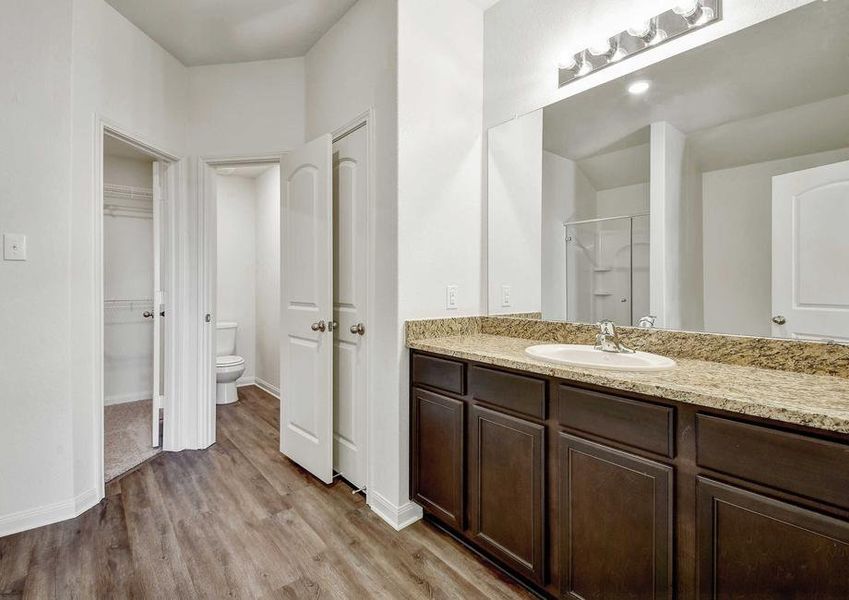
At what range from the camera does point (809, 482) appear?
877mm

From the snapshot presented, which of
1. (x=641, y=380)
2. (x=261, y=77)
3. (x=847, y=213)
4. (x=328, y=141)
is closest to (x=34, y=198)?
(x=328, y=141)

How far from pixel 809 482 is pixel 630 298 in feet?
3.03

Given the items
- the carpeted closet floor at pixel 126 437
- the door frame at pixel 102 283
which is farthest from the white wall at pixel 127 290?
the door frame at pixel 102 283

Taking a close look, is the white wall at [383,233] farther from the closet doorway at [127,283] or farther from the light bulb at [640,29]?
the closet doorway at [127,283]

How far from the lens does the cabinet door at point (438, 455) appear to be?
171 centimetres

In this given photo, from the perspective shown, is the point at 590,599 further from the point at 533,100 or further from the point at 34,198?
the point at 34,198

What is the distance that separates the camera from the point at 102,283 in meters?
2.12

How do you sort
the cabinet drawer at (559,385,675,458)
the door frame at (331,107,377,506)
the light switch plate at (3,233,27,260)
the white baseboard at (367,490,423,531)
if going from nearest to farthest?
the cabinet drawer at (559,385,675,458) → the light switch plate at (3,233,27,260) → the white baseboard at (367,490,423,531) → the door frame at (331,107,377,506)

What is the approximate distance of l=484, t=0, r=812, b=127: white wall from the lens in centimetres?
Result: 144

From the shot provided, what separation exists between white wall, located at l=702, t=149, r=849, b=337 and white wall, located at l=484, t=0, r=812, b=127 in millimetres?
526

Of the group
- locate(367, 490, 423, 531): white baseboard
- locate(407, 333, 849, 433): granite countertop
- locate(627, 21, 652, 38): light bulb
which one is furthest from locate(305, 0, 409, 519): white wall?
locate(627, 21, 652, 38): light bulb

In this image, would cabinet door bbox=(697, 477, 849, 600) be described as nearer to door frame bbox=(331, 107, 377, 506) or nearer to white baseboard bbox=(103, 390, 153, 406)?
door frame bbox=(331, 107, 377, 506)

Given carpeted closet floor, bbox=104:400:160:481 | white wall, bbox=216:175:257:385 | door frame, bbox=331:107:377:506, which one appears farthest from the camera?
white wall, bbox=216:175:257:385

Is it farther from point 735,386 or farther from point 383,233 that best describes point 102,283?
point 735,386
